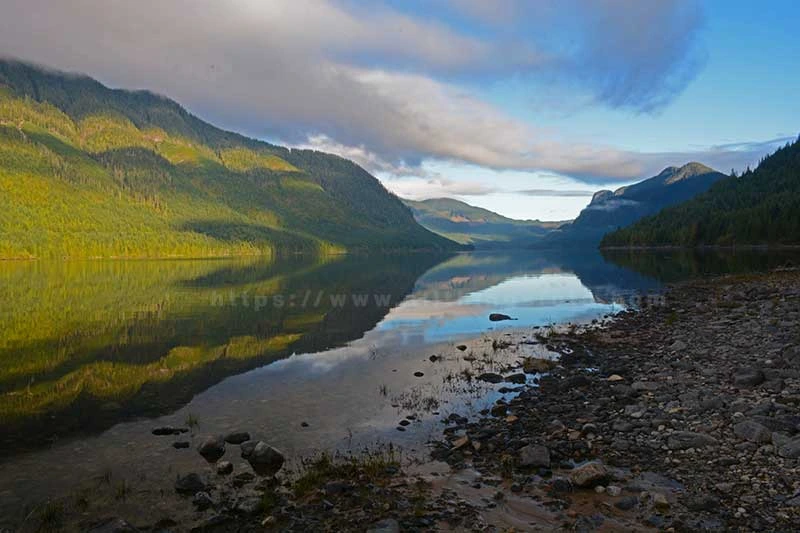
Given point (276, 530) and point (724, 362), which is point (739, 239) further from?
point (276, 530)

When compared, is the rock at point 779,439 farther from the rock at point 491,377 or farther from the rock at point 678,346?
the rock at point 678,346

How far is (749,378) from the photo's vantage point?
635 inches

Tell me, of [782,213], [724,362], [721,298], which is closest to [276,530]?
[724,362]

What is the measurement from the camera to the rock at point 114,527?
9969 mm

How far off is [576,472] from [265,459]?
8471mm

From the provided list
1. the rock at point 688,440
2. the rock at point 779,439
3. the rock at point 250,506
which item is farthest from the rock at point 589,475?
the rock at point 250,506

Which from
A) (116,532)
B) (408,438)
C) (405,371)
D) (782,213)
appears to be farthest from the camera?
(782,213)

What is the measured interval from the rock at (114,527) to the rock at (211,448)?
12.4 ft

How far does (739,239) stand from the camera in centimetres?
16750

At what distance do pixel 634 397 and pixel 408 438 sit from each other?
8440mm

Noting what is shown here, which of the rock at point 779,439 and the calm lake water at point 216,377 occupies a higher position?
the rock at point 779,439

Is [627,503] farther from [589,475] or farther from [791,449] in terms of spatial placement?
[791,449]

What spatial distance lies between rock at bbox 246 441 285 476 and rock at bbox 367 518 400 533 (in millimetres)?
4534

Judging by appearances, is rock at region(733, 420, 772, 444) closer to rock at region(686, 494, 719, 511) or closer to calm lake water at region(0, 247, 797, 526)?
rock at region(686, 494, 719, 511)
